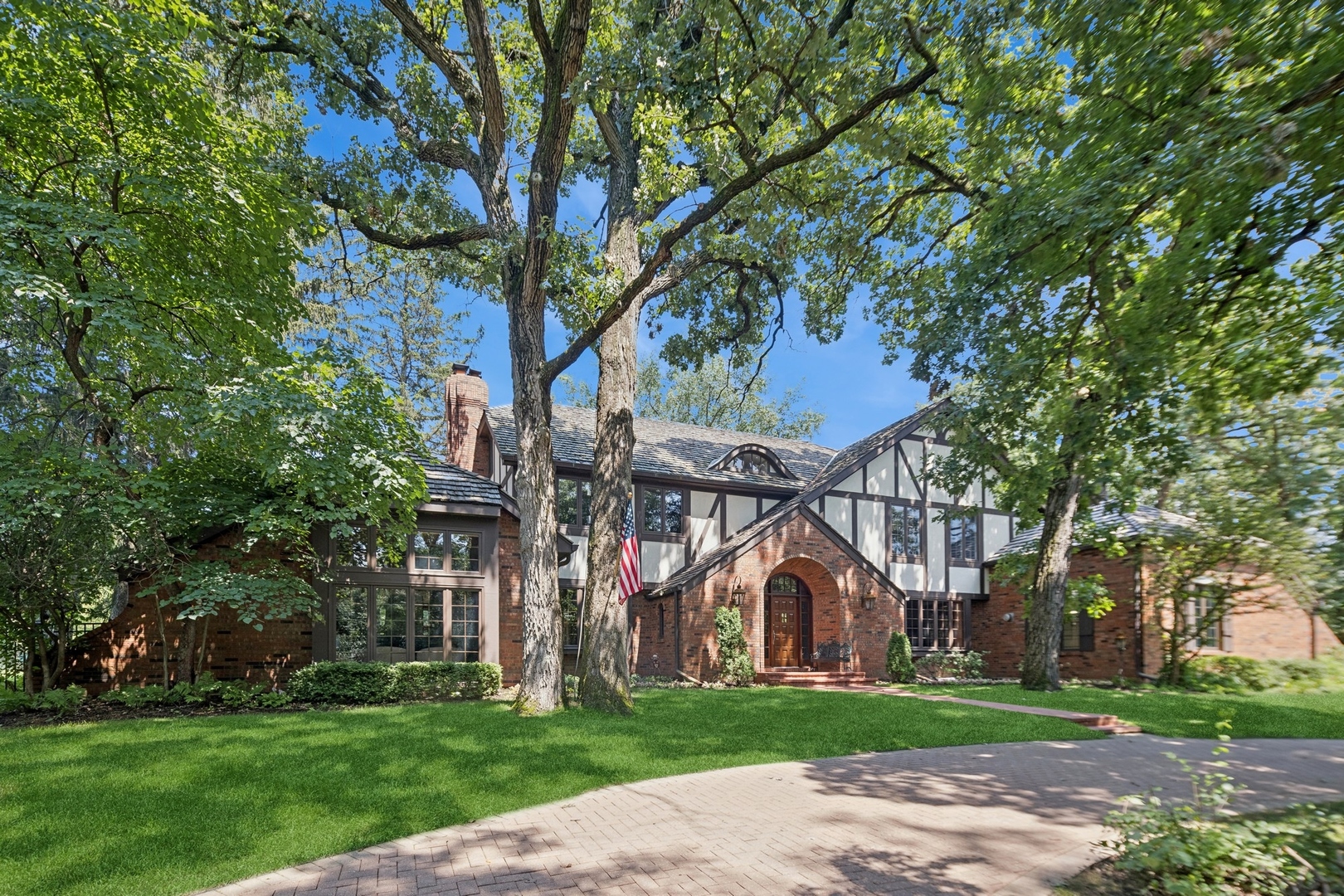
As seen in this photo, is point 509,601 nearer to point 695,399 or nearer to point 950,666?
point 950,666

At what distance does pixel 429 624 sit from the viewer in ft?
→ 48.2

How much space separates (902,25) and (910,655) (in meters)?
16.3

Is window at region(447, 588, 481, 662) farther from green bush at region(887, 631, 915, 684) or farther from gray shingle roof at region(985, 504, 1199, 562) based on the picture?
gray shingle roof at region(985, 504, 1199, 562)

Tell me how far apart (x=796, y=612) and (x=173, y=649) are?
1498 centimetres

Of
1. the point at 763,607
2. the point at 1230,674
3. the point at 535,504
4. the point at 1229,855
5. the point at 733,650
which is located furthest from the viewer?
the point at 763,607

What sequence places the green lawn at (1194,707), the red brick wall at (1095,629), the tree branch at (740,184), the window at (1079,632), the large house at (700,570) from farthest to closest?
the window at (1079,632)
the red brick wall at (1095,629)
the large house at (700,570)
the green lawn at (1194,707)
the tree branch at (740,184)

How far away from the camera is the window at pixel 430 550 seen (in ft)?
48.5

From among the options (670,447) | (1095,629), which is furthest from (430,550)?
(1095,629)

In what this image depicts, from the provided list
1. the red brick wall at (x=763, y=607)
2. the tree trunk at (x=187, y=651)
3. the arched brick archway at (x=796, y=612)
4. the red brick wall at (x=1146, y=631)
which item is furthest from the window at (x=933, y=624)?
the tree trunk at (x=187, y=651)

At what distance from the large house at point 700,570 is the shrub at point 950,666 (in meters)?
0.57

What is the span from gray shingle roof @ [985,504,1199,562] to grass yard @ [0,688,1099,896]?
791cm

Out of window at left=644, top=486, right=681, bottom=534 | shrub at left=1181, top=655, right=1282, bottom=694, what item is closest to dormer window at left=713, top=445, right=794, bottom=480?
window at left=644, top=486, right=681, bottom=534

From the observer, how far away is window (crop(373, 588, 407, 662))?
556 inches

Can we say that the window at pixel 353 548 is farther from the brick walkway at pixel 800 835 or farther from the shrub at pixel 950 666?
the shrub at pixel 950 666
